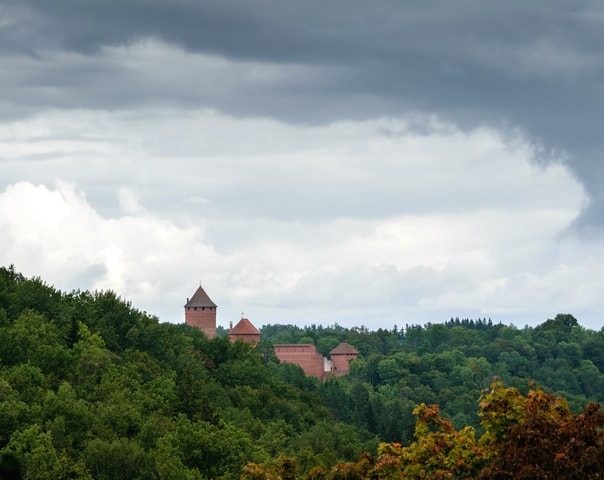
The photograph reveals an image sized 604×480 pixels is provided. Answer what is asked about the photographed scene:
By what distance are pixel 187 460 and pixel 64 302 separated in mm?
40351

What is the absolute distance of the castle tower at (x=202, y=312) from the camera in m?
197

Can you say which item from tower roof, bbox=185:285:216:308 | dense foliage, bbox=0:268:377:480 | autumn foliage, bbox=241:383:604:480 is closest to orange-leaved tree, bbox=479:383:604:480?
autumn foliage, bbox=241:383:604:480

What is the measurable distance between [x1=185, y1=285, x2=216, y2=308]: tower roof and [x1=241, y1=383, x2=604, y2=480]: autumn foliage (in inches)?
6348

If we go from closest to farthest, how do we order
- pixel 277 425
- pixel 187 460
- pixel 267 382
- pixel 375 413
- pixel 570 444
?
1. pixel 570 444
2. pixel 187 460
3. pixel 277 425
4. pixel 267 382
5. pixel 375 413

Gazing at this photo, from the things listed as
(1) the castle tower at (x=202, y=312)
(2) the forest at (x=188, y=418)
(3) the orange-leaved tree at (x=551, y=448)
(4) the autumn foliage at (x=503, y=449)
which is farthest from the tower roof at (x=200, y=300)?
(3) the orange-leaved tree at (x=551, y=448)

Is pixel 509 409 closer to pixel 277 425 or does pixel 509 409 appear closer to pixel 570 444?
pixel 570 444

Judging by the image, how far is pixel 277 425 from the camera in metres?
104

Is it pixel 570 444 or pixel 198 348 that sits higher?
pixel 198 348

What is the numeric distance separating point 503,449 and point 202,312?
170m

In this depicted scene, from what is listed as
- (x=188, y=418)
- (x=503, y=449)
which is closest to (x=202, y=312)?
(x=188, y=418)

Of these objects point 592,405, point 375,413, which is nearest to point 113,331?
point 375,413

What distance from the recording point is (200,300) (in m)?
198

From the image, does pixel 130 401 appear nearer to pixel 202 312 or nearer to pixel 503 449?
pixel 503 449

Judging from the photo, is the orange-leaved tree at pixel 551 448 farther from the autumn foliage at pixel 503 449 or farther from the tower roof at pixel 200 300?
the tower roof at pixel 200 300
